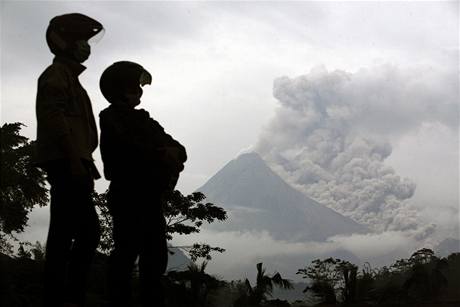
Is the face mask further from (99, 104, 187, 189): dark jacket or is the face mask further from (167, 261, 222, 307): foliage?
(167, 261, 222, 307): foliage

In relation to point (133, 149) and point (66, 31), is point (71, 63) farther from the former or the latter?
point (133, 149)

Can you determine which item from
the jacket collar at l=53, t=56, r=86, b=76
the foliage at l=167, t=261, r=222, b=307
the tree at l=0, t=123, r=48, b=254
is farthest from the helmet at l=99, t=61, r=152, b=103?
the tree at l=0, t=123, r=48, b=254

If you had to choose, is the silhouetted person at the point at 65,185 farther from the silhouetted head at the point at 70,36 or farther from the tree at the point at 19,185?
the tree at the point at 19,185

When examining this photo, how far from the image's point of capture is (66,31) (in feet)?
11.5

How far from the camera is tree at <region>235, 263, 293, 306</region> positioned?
906 centimetres

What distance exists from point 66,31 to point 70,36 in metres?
0.04

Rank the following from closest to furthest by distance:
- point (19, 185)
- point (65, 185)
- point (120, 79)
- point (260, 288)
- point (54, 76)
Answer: point (65, 185) → point (54, 76) → point (120, 79) → point (260, 288) → point (19, 185)

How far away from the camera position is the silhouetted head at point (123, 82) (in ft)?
11.3

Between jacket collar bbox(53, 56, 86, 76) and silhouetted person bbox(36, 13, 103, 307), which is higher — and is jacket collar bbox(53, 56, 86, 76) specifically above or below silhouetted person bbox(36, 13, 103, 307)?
above

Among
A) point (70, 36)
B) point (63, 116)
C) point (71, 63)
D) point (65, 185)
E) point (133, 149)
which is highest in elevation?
point (70, 36)

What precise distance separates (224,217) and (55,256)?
11632mm

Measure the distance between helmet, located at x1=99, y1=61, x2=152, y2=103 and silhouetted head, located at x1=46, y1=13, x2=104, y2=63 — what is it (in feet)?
0.75

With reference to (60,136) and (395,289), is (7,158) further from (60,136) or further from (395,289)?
(60,136)

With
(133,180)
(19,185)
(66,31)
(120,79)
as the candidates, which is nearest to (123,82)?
(120,79)
